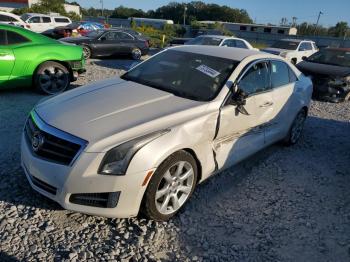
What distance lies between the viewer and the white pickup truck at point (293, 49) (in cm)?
1570

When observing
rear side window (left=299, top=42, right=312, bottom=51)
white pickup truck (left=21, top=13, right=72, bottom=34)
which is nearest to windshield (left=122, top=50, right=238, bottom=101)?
rear side window (left=299, top=42, right=312, bottom=51)

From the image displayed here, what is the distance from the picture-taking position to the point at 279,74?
493 centimetres

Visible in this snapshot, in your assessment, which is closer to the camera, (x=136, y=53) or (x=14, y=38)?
(x=14, y=38)

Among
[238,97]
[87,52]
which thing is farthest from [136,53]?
[238,97]

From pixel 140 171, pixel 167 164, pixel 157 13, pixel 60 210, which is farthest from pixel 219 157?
pixel 157 13

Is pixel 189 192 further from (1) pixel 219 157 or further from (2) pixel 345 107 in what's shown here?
(2) pixel 345 107

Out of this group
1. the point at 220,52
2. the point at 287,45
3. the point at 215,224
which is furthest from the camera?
the point at 287,45

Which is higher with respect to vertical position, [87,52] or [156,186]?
[156,186]

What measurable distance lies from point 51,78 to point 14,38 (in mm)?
1018

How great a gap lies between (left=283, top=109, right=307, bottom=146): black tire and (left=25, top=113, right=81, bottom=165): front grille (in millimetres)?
3689

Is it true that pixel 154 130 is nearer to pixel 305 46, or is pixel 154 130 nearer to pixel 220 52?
pixel 220 52

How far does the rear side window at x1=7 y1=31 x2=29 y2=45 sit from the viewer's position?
663 cm

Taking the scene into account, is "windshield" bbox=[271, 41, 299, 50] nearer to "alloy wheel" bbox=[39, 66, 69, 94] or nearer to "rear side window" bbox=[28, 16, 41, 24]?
"alloy wheel" bbox=[39, 66, 69, 94]

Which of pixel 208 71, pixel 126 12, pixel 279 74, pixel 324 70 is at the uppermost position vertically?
pixel 208 71
